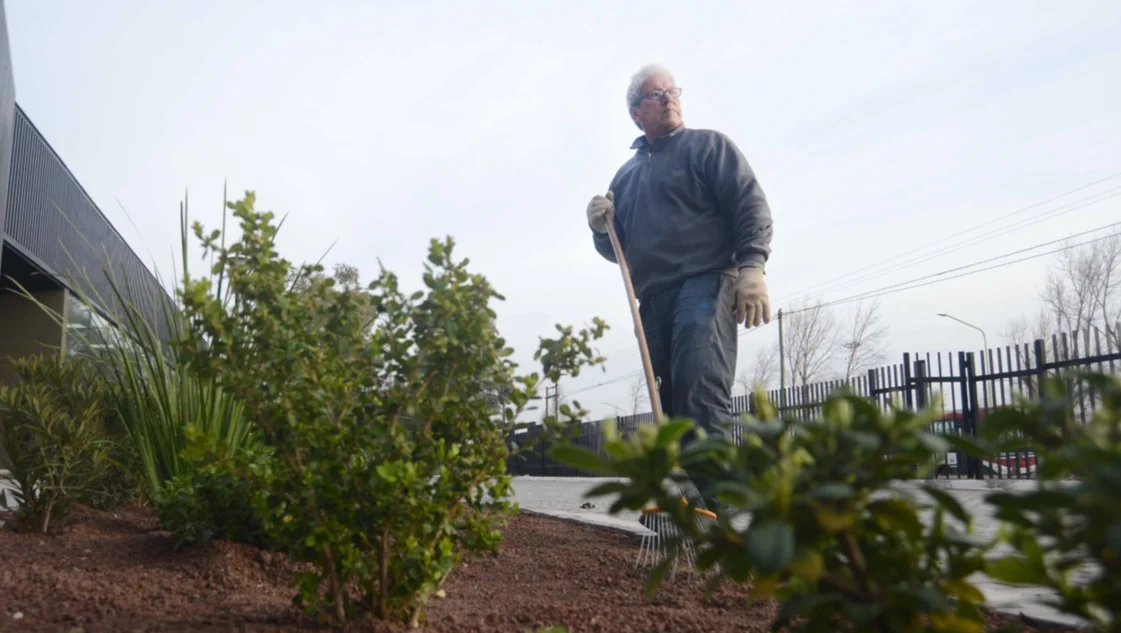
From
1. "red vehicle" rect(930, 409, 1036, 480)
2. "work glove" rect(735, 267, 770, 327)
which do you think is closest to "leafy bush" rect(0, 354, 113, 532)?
"work glove" rect(735, 267, 770, 327)

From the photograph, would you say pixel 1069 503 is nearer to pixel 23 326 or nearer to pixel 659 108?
pixel 659 108

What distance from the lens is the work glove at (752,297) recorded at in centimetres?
361

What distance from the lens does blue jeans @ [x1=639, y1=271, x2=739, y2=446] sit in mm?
3588

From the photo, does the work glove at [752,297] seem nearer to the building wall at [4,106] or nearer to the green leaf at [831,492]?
the green leaf at [831,492]

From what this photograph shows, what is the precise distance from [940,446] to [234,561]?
2.75 meters

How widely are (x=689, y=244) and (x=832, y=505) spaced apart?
10.3 feet

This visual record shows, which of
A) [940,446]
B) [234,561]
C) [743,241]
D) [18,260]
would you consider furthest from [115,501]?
[18,260]

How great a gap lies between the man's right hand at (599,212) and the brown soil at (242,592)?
1606 mm

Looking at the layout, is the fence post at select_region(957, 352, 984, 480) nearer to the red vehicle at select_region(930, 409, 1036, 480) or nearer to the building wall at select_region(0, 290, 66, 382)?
the red vehicle at select_region(930, 409, 1036, 480)

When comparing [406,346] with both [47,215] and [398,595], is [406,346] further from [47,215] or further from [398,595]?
[47,215]

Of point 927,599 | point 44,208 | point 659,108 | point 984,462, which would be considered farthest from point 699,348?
point 44,208

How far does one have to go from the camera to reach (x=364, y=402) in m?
1.92

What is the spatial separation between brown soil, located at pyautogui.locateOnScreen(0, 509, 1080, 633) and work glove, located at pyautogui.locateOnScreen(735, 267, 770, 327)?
3.85 feet

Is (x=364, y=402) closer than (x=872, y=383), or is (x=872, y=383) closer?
(x=364, y=402)
